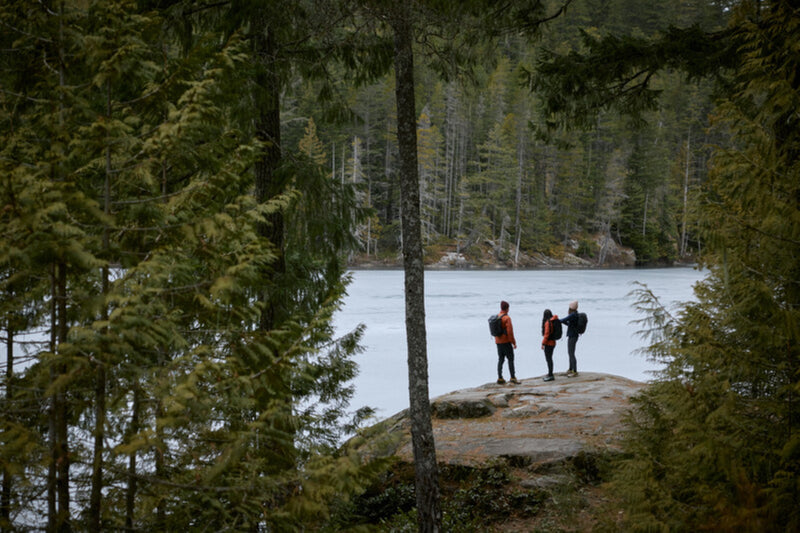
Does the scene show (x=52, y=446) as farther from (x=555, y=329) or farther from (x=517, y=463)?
(x=555, y=329)

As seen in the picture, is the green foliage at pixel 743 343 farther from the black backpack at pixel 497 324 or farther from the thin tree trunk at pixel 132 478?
the black backpack at pixel 497 324

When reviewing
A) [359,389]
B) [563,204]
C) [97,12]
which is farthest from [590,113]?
[563,204]

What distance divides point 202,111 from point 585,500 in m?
6.19

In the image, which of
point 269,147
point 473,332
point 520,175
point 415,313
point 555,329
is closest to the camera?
point 415,313

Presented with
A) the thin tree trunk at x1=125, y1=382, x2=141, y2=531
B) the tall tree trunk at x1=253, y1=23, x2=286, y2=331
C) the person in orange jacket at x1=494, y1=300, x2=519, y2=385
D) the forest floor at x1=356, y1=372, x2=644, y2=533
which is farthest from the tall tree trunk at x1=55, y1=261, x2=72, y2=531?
the person in orange jacket at x1=494, y1=300, x2=519, y2=385

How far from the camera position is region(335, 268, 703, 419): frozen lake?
13.5 meters

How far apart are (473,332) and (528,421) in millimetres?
8915

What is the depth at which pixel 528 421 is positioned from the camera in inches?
351

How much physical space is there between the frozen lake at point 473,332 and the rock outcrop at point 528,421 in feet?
4.09

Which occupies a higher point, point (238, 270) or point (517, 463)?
point (238, 270)

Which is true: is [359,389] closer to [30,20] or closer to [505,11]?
[505,11]

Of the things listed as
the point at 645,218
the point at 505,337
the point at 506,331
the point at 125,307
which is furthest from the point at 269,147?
the point at 645,218

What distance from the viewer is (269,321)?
6.71 meters

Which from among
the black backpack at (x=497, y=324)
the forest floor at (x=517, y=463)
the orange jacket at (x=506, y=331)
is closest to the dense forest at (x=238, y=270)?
the forest floor at (x=517, y=463)
